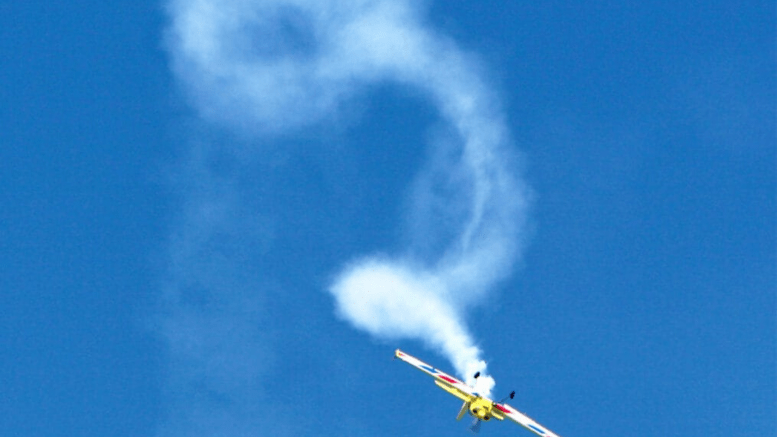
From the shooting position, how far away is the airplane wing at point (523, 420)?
165m

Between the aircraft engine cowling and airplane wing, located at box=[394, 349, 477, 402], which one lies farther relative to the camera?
airplane wing, located at box=[394, 349, 477, 402]

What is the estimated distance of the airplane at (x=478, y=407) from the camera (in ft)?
537

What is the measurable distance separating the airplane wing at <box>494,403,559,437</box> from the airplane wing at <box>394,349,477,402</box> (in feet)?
14.5

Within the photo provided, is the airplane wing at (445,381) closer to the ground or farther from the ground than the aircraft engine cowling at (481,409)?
Result: farther from the ground

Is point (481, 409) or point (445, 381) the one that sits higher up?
point (445, 381)

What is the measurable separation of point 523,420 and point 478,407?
815cm

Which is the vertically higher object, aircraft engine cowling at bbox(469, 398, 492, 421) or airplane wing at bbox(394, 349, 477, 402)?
airplane wing at bbox(394, 349, 477, 402)

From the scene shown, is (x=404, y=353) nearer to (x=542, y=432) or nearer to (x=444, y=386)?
(x=444, y=386)

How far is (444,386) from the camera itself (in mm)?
167500

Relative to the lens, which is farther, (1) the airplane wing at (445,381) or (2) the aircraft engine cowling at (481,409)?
(1) the airplane wing at (445,381)

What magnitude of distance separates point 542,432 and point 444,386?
50.6ft

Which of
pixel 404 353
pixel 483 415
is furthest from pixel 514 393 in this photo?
pixel 404 353

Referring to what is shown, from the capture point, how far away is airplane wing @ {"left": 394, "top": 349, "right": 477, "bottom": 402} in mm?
165750

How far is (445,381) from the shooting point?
168000 mm
